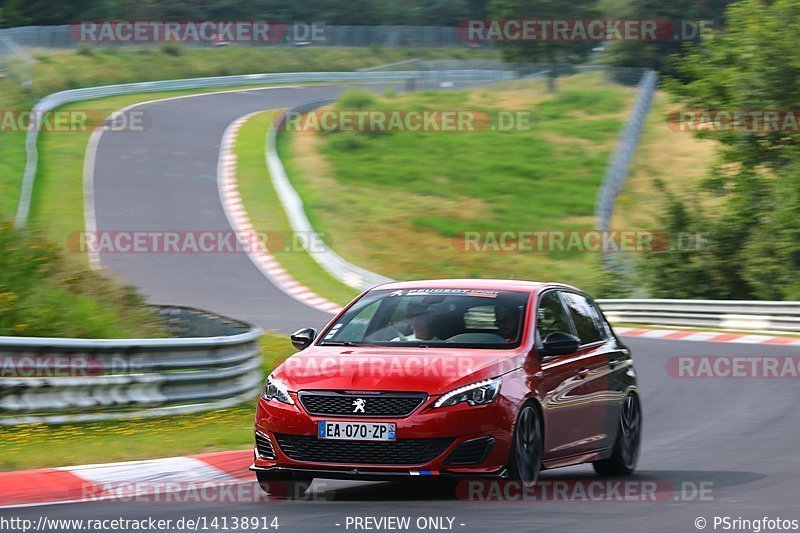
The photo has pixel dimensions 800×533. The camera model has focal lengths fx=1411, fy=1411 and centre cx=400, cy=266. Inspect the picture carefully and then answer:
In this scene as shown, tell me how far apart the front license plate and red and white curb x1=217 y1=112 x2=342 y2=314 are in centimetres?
2090

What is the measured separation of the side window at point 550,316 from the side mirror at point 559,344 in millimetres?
194

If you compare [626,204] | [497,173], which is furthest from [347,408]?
[497,173]

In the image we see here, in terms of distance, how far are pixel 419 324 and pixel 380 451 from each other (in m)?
1.37

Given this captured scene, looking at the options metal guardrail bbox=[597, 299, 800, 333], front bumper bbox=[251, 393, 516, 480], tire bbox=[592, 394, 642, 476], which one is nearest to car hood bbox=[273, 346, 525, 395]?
front bumper bbox=[251, 393, 516, 480]

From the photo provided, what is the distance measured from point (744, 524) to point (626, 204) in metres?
37.7

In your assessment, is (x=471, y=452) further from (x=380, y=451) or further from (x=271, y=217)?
(x=271, y=217)

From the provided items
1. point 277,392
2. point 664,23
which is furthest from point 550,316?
point 664,23

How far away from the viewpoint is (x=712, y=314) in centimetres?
2764

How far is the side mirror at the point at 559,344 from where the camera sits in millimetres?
9062

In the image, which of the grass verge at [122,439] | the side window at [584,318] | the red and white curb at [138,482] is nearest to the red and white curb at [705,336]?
the grass verge at [122,439]

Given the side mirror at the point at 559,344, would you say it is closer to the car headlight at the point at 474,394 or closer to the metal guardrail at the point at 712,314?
the car headlight at the point at 474,394

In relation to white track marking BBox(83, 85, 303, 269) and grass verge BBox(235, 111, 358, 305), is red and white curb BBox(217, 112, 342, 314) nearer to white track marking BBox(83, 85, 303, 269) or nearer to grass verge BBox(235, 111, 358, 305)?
grass verge BBox(235, 111, 358, 305)

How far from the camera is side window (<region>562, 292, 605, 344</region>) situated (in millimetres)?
10078

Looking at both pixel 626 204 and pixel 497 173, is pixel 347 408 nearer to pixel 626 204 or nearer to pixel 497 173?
pixel 626 204
